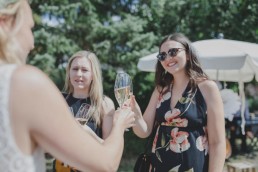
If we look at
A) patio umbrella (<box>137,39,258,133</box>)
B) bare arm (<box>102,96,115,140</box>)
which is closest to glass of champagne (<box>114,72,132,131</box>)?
bare arm (<box>102,96,115,140</box>)

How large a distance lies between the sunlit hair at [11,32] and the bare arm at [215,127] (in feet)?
5.04

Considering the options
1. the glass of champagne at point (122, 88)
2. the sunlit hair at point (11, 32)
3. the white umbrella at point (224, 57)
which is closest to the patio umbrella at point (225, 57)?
the white umbrella at point (224, 57)

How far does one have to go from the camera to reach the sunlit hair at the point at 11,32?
118cm

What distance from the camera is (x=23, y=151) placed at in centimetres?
112

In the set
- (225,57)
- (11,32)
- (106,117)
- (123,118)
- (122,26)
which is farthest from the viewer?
(122,26)

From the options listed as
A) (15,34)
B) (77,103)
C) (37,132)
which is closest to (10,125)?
(37,132)

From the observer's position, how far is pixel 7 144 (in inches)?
43.4

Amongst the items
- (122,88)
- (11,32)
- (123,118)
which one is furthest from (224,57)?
(11,32)

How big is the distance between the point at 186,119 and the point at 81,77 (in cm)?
93

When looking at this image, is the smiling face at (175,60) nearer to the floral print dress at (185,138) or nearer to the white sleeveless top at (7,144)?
the floral print dress at (185,138)

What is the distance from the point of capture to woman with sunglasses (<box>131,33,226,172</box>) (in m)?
2.46

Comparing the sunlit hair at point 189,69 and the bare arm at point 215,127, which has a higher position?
the sunlit hair at point 189,69

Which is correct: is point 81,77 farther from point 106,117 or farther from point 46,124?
point 46,124

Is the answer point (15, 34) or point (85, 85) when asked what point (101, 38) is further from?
point (15, 34)
